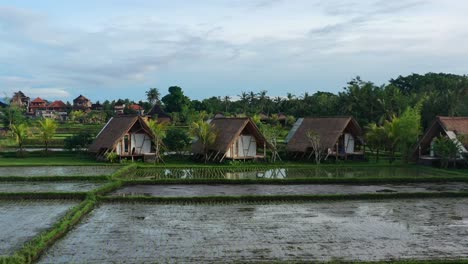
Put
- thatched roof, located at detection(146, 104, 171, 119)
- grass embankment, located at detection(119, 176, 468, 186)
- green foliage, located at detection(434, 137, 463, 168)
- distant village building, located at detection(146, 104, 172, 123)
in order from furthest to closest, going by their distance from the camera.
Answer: thatched roof, located at detection(146, 104, 171, 119)
distant village building, located at detection(146, 104, 172, 123)
green foliage, located at detection(434, 137, 463, 168)
grass embankment, located at detection(119, 176, 468, 186)

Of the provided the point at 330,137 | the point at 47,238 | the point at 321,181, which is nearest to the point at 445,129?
the point at 330,137

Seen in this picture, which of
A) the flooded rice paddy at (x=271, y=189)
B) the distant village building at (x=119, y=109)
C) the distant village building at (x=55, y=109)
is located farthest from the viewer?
the distant village building at (x=55, y=109)

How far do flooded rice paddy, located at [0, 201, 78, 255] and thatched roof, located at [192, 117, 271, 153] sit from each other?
435 inches

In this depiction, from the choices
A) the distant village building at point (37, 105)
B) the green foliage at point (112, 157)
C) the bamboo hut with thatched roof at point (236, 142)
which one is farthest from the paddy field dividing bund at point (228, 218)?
the distant village building at point (37, 105)

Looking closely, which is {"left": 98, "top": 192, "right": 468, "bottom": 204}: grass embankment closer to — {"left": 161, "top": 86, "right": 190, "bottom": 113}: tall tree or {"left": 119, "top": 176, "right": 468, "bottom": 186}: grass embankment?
{"left": 119, "top": 176, "right": 468, "bottom": 186}: grass embankment

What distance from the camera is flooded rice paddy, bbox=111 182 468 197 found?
14532 mm

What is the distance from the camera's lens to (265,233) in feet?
31.6

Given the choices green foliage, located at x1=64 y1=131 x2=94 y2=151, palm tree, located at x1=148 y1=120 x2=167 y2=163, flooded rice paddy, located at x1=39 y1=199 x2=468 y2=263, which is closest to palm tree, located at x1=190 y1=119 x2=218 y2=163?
palm tree, located at x1=148 y1=120 x2=167 y2=163

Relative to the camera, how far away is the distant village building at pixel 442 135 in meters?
21.5

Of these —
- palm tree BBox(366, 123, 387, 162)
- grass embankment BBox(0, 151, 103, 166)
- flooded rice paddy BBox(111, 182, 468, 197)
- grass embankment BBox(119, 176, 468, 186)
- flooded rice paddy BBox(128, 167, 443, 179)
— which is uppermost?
palm tree BBox(366, 123, 387, 162)

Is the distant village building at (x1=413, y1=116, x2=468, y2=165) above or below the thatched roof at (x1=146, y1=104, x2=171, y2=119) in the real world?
below

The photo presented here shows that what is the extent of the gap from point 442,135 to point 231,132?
1016cm

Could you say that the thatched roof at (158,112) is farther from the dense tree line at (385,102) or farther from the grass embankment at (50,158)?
the grass embankment at (50,158)

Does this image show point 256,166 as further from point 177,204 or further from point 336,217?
point 336,217
